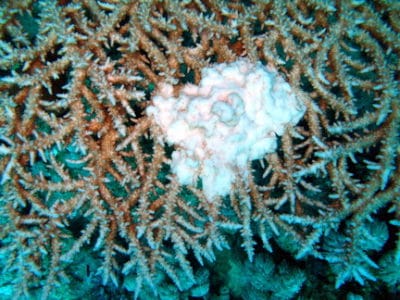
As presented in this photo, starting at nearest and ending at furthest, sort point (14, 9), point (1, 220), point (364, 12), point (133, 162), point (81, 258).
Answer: point (14, 9), point (364, 12), point (133, 162), point (1, 220), point (81, 258)

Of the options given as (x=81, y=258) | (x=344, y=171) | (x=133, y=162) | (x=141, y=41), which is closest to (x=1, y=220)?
(x=81, y=258)

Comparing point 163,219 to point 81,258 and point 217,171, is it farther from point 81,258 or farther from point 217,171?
point 81,258

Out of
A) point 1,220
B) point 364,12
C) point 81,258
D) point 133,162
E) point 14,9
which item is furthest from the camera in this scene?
point 81,258

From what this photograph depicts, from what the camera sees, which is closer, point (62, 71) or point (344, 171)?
point (62, 71)

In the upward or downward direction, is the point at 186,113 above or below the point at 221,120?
above

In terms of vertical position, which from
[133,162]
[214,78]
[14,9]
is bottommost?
[133,162]

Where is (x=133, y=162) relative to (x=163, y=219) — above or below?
above
